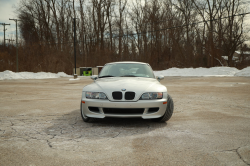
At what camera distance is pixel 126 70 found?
643 cm

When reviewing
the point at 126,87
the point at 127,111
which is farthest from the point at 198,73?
the point at 127,111

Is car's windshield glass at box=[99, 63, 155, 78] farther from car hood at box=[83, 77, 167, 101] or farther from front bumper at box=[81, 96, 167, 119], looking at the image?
front bumper at box=[81, 96, 167, 119]

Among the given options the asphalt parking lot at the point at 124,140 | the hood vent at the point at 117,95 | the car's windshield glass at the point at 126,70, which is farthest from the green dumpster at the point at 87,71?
the hood vent at the point at 117,95

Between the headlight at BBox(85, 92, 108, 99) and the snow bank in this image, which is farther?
the snow bank

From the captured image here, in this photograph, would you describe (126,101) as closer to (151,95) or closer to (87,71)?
(151,95)

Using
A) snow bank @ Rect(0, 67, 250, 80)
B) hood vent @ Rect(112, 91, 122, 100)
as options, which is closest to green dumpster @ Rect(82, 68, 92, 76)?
snow bank @ Rect(0, 67, 250, 80)

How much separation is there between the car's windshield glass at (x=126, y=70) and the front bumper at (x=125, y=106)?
1.49m

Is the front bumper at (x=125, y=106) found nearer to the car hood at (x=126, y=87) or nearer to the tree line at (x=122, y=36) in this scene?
the car hood at (x=126, y=87)

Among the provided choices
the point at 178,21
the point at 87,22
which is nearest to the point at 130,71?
the point at 178,21

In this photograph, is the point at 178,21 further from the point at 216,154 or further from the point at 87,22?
the point at 216,154

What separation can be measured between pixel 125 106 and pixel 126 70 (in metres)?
1.87

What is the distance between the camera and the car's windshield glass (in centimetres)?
633

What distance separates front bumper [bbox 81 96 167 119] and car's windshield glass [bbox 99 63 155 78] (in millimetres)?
1489

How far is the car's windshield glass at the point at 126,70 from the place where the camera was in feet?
20.8
